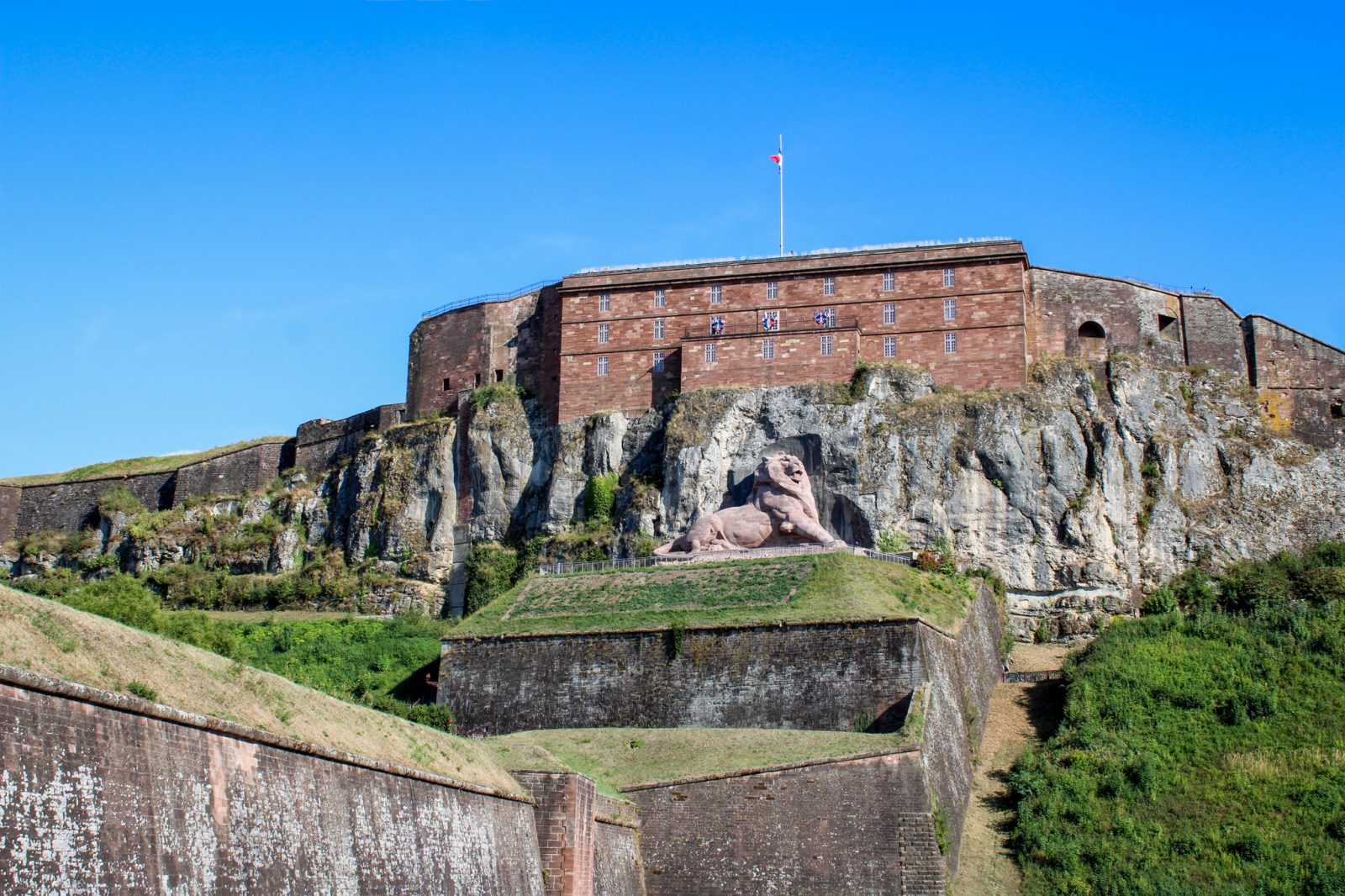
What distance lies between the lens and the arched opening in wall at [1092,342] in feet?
171

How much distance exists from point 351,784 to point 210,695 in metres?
2.54

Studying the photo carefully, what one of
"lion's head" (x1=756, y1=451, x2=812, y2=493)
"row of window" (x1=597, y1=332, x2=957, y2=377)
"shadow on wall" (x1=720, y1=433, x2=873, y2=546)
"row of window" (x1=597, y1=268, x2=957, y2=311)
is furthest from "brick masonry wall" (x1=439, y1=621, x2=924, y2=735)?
"row of window" (x1=597, y1=268, x2=957, y2=311)

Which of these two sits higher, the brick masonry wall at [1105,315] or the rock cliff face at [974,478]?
the brick masonry wall at [1105,315]

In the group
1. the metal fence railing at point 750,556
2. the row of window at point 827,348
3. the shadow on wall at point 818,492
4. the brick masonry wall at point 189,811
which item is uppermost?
the row of window at point 827,348

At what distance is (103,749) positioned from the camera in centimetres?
1481

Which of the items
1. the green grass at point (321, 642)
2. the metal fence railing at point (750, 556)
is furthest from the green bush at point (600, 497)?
the green grass at point (321, 642)

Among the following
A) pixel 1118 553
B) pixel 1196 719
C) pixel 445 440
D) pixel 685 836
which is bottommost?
pixel 685 836

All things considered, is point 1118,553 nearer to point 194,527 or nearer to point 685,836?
point 685,836

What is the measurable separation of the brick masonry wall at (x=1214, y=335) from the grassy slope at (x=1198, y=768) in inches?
595

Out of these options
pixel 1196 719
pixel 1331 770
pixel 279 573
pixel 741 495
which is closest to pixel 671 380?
pixel 741 495

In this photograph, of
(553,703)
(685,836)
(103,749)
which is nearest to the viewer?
(103,749)

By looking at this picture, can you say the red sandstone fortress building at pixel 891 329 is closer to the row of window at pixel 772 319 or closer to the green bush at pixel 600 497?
the row of window at pixel 772 319

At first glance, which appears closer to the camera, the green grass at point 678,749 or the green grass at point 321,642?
the green grass at point 678,749

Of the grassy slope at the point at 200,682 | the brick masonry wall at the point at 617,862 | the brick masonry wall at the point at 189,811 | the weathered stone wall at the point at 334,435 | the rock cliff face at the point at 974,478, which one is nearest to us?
the brick masonry wall at the point at 189,811
